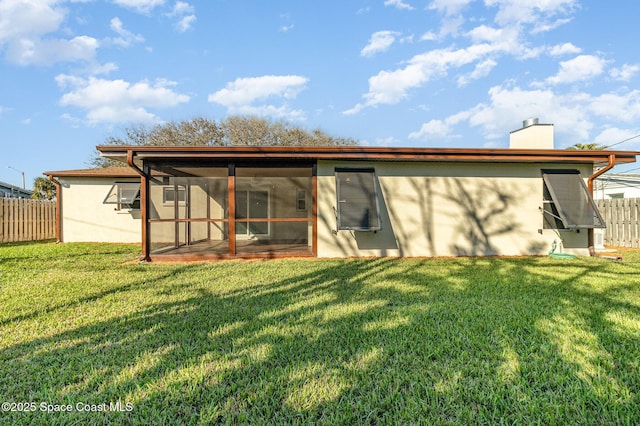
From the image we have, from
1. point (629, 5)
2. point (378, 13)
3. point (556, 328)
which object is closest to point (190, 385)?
point (556, 328)

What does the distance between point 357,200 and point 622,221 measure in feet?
27.4

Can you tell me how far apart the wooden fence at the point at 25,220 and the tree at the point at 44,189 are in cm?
1333

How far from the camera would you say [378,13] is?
11.7m

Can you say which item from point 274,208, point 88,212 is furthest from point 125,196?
point 274,208

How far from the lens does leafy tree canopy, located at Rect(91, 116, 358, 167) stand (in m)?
22.8

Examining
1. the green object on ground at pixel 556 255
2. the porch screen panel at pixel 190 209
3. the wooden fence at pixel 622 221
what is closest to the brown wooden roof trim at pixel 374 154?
the green object on ground at pixel 556 255

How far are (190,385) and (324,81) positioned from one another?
17.0 metres

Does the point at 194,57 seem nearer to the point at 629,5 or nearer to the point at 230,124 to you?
the point at 230,124

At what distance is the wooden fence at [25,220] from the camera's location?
1133 cm

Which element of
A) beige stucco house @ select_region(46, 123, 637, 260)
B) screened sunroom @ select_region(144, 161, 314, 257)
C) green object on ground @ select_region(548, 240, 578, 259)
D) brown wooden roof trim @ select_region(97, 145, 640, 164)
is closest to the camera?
brown wooden roof trim @ select_region(97, 145, 640, 164)

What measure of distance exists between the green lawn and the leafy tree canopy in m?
19.2

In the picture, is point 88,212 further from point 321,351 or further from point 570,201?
point 570,201

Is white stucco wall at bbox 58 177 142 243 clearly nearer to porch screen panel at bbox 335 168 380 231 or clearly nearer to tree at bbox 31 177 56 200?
porch screen panel at bbox 335 168 380 231

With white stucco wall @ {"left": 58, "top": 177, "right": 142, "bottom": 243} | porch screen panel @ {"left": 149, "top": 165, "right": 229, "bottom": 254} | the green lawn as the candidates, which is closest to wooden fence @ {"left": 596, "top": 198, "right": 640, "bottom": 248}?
the green lawn
